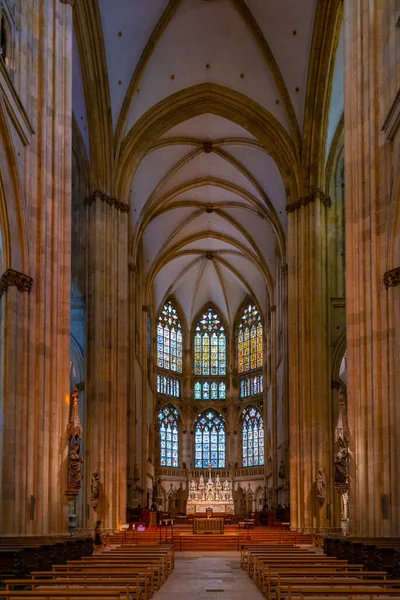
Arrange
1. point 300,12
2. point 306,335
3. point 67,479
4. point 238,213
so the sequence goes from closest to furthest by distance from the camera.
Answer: point 67,479 → point 300,12 → point 306,335 → point 238,213

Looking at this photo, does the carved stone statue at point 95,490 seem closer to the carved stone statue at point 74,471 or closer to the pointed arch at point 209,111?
the carved stone statue at point 74,471

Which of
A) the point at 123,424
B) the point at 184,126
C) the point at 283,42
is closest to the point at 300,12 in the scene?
the point at 283,42

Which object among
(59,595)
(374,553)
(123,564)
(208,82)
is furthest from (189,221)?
(59,595)

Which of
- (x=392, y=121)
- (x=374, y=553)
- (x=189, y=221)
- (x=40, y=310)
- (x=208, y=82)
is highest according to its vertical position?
(x=208, y=82)

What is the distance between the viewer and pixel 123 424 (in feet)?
107

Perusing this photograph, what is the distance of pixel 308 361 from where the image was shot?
32.2m

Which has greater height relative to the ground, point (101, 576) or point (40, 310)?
point (40, 310)

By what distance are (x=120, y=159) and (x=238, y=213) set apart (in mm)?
13256

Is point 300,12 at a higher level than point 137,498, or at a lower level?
higher

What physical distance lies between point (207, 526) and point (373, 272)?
16.8 metres

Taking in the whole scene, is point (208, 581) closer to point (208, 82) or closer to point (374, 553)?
point (374, 553)

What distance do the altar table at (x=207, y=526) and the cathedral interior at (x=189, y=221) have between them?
2.91m

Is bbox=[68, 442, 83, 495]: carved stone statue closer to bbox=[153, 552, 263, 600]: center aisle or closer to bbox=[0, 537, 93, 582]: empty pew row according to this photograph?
bbox=[0, 537, 93, 582]: empty pew row

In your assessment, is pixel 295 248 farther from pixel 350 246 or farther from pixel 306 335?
pixel 350 246
